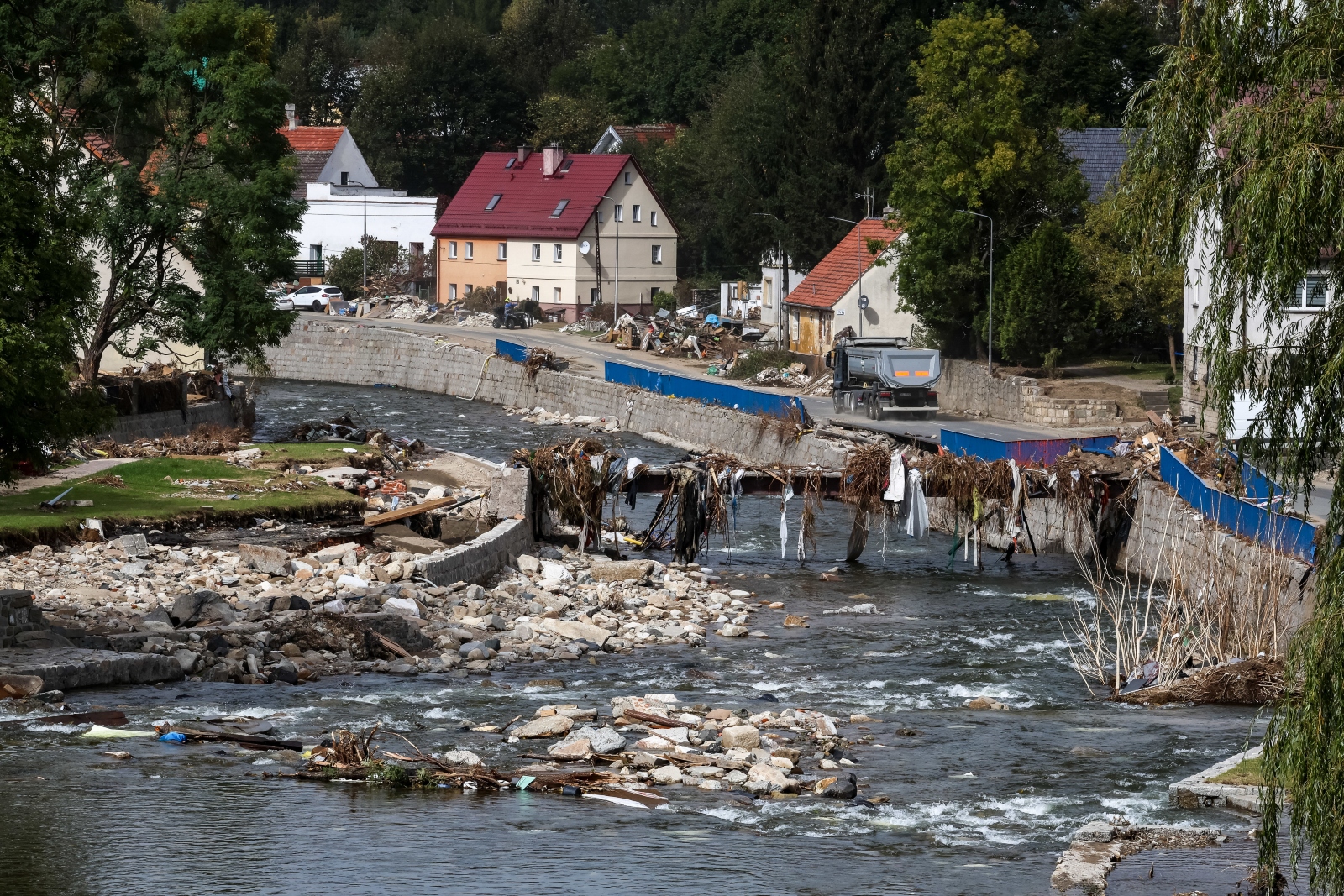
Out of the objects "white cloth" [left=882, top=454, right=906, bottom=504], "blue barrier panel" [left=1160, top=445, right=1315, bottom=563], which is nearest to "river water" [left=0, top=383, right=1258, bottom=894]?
"blue barrier panel" [left=1160, top=445, right=1315, bottom=563]

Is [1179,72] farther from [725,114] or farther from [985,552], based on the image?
[725,114]

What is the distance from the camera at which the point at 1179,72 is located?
11898 millimetres

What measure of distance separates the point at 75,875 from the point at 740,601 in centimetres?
1632

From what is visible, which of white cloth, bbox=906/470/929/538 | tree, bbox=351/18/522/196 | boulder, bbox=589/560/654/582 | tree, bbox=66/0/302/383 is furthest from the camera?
tree, bbox=351/18/522/196

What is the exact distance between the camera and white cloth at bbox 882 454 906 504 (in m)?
32.2

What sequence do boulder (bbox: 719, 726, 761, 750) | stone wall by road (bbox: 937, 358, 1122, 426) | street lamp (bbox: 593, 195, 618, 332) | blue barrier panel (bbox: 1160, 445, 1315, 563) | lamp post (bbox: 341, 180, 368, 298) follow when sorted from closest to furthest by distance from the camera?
boulder (bbox: 719, 726, 761, 750) → blue barrier panel (bbox: 1160, 445, 1315, 563) → stone wall by road (bbox: 937, 358, 1122, 426) → street lamp (bbox: 593, 195, 618, 332) → lamp post (bbox: 341, 180, 368, 298)

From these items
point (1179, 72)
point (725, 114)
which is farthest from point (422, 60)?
point (1179, 72)

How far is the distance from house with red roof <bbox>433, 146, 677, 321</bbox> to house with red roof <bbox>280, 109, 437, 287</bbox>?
520 centimetres

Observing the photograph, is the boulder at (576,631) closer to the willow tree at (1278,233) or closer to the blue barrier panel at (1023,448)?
the blue barrier panel at (1023,448)

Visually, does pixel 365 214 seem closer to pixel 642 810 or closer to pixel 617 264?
pixel 617 264

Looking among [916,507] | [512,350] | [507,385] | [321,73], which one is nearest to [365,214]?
[321,73]

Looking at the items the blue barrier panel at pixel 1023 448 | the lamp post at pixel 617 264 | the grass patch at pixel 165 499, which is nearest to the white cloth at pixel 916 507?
the blue barrier panel at pixel 1023 448

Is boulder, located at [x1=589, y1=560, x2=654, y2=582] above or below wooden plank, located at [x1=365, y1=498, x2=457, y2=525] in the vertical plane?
below

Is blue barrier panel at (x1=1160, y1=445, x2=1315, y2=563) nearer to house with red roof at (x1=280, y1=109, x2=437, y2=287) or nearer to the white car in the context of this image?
the white car
